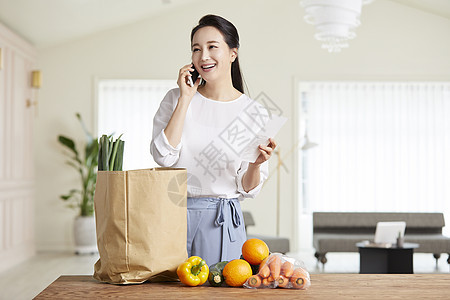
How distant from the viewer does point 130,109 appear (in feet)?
27.1

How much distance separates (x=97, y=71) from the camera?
26.0 feet

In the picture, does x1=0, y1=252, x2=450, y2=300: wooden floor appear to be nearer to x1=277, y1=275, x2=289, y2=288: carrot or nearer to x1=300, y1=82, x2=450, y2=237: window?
x1=300, y1=82, x2=450, y2=237: window

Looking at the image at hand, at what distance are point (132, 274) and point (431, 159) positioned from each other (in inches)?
298

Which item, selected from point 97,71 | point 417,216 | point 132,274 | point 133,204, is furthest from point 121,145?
point 97,71

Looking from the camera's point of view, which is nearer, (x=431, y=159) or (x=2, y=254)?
(x=2, y=254)

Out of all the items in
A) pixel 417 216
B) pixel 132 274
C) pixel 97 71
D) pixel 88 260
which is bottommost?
pixel 88 260

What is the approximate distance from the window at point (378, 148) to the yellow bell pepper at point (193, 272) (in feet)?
23.3

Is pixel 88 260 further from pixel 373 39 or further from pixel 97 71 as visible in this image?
pixel 373 39

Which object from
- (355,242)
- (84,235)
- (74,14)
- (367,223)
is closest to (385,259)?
(355,242)

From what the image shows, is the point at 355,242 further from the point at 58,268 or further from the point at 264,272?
the point at 264,272

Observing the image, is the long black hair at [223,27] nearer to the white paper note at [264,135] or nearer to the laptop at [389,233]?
the white paper note at [264,135]

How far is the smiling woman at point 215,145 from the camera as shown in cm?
172

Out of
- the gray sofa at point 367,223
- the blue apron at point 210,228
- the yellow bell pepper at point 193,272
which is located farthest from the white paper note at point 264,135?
the gray sofa at point 367,223

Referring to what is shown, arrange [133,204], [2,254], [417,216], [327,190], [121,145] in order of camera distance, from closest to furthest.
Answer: [133,204] < [121,145] < [2,254] < [417,216] < [327,190]
